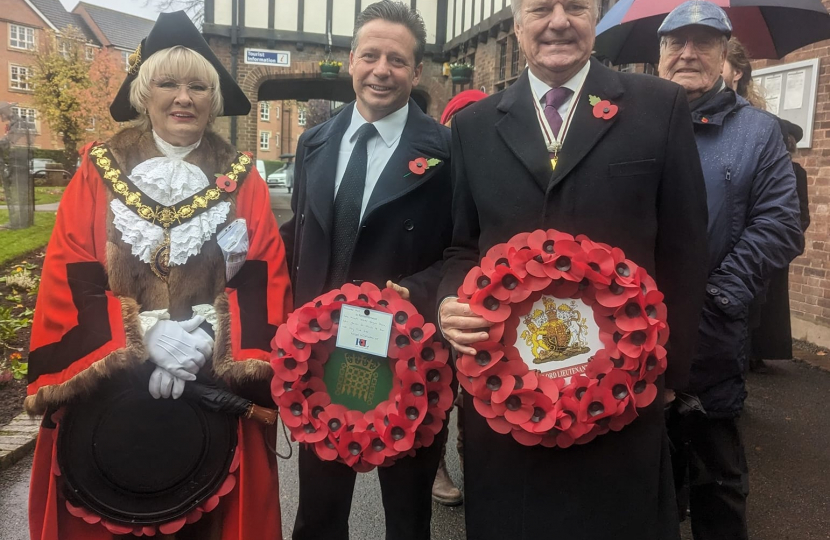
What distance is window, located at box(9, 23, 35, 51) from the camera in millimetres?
39062

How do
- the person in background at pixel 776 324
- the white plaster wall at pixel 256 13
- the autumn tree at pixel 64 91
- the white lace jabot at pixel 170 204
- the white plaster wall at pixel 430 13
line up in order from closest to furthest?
the white lace jabot at pixel 170 204 < the person in background at pixel 776 324 < the white plaster wall at pixel 256 13 < the white plaster wall at pixel 430 13 < the autumn tree at pixel 64 91

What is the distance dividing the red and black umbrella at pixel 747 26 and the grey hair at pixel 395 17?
5.77 feet

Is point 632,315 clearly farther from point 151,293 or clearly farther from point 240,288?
point 151,293

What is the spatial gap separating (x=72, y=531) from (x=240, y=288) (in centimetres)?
92

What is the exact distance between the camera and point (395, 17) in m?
2.25

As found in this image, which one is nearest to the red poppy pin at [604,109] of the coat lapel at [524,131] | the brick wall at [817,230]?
the coat lapel at [524,131]

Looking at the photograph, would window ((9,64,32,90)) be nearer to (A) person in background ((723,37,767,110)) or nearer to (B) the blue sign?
(B) the blue sign

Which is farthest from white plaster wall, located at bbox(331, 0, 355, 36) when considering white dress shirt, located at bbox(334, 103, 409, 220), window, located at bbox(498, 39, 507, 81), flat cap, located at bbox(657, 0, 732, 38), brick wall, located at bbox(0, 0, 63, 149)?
brick wall, located at bbox(0, 0, 63, 149)

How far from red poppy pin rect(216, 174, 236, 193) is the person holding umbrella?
5.29 feet

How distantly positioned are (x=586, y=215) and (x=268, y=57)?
1441 centimetres

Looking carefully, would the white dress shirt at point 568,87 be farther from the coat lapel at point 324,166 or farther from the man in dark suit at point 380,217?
the coat lapel at point 324,166

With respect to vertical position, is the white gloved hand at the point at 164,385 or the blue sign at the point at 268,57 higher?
the blue sign at the point at 268,57

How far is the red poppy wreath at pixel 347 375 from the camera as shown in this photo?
189 cm

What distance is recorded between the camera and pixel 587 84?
1.75 meters
